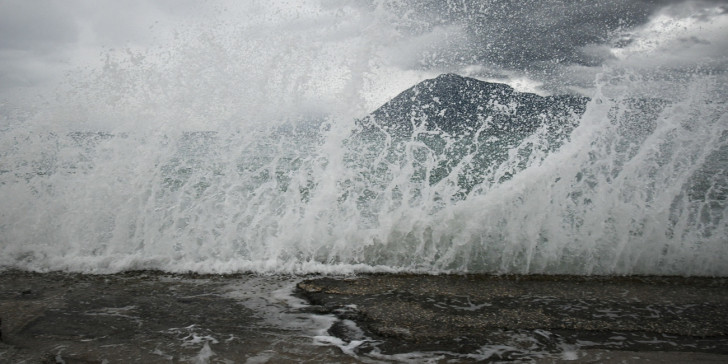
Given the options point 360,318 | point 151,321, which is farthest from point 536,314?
point 151,321

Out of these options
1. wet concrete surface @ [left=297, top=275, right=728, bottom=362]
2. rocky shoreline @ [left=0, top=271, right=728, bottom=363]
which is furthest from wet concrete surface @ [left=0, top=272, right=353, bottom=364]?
wet concrete surface @ [left=297, top=275, right=728, bottom=362]

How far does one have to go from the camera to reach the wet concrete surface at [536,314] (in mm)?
2887

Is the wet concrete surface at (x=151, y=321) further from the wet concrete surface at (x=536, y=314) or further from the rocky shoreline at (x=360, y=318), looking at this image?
the wet concrete surface at (x=536, y=314)

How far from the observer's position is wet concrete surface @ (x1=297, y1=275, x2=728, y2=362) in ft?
9.47

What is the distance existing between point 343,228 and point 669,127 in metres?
4.43

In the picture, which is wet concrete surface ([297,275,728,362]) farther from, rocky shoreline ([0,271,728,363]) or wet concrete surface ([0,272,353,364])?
wet concrete surface ([0,272,353,364])

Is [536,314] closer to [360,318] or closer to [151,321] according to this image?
[360,318]

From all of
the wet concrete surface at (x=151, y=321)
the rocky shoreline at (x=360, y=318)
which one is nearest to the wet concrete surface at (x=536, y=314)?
the rocky shoreline at (x=360, y=318)

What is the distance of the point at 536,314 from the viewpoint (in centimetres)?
347

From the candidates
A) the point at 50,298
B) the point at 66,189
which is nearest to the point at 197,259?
the point at 50,298

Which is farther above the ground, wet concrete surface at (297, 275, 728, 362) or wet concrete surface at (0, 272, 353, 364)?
wet concrete surface at (297, 275, 728, 362)

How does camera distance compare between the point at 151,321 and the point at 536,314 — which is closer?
the point at 151,321

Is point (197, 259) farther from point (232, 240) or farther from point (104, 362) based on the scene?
point (104, 362)

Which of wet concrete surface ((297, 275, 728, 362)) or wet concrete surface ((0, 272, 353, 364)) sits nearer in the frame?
wet concrete surface ((0, 272, 353, 364))
